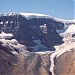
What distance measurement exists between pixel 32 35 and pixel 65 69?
100733mm

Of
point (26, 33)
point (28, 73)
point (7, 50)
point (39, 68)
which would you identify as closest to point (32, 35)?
point (26, 33)

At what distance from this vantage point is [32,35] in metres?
196

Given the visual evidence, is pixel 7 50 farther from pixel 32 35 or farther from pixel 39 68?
pixel 32 35

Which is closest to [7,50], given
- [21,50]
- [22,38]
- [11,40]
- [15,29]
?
[21,50]

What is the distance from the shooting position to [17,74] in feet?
295

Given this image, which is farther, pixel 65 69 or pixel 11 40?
pixel 11 40

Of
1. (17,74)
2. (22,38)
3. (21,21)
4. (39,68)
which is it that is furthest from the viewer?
(21,21)

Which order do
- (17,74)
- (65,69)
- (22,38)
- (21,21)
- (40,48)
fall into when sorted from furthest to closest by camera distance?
(21,21) < (22,38) < (40,48) < (65,69) < (17,74)

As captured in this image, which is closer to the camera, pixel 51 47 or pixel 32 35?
pixel 51 47

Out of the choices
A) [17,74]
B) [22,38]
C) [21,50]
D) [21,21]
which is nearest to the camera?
[17,74]

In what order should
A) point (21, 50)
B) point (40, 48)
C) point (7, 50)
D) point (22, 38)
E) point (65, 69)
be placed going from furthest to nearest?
point (22, 38)
point (40, 48)
point (21, 50)
point (7, 50)
point (65, 69)

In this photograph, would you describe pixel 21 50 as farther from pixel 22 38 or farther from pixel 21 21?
pixel 21 21

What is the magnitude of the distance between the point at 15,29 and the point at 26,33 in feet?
19.9

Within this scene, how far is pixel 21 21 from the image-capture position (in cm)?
19925
